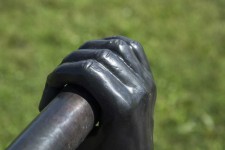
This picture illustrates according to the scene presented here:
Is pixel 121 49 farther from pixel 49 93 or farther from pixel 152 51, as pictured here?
pixel 152 51

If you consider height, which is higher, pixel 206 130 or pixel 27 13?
pixel 27 13

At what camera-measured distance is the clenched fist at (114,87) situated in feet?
3.83

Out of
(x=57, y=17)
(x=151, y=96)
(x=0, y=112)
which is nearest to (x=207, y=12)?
(x=57, y=17)

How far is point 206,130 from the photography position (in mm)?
4109

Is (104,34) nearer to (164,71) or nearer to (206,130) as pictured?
(164,71)

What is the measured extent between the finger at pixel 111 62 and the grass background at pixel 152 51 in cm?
257

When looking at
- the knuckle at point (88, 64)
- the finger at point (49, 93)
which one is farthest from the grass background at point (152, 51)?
the knuckle at point (88, 64)

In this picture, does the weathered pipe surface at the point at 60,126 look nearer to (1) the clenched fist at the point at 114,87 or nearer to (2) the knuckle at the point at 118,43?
(1) the clenched fist at the point at 114,87

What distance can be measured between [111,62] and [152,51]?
12.0 feet

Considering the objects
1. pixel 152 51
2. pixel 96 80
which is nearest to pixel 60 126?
pixel 96 80

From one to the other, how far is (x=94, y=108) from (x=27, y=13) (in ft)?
13.1

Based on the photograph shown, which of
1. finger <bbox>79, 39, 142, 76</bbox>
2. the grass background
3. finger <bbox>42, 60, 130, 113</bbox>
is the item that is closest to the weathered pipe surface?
finger <bbox>42, 60, 130, 113</bbox>

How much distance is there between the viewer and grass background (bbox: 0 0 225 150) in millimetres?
4074

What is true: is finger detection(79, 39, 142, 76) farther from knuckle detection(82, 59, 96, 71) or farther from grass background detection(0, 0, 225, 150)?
grass background detection(0, 0, 225, 150)
